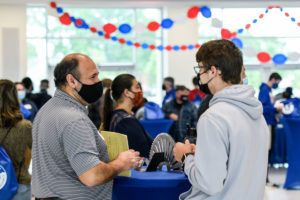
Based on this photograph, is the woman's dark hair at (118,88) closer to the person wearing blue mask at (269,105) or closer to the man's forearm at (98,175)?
the man's forearm at (98,175)

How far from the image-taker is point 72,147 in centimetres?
197

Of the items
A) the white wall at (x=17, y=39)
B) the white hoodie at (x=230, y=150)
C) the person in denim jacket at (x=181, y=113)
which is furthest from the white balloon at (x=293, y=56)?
the white wall at (x=17, y=39)

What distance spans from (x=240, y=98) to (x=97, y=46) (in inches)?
490

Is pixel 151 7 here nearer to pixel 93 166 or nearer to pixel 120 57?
pixel 120 57

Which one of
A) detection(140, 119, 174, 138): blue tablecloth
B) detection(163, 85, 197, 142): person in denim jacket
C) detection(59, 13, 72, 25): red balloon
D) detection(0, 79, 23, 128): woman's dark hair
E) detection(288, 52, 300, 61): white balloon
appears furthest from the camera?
detection(59, 13, 72, 25): red balloon

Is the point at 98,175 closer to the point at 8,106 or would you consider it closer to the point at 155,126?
the point at 8,106

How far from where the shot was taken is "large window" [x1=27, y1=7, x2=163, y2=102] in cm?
1359

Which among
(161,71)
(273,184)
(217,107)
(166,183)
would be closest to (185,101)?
(273,184)

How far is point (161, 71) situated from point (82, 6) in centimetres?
311

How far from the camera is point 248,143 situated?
1.78m

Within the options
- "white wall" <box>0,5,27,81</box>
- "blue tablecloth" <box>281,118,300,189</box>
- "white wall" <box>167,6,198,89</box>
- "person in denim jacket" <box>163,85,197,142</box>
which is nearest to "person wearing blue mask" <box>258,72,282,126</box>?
"blue tablecloth" <box>281,118,300,189</box>

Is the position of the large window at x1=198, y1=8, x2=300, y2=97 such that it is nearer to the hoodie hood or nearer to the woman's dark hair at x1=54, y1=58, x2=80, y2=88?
the woman's dark hair at x1=54, y1=58, x2=80, y2=88

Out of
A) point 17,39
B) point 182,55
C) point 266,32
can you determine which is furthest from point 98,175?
point 266,32

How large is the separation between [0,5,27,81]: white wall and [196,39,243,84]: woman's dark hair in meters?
11.8
